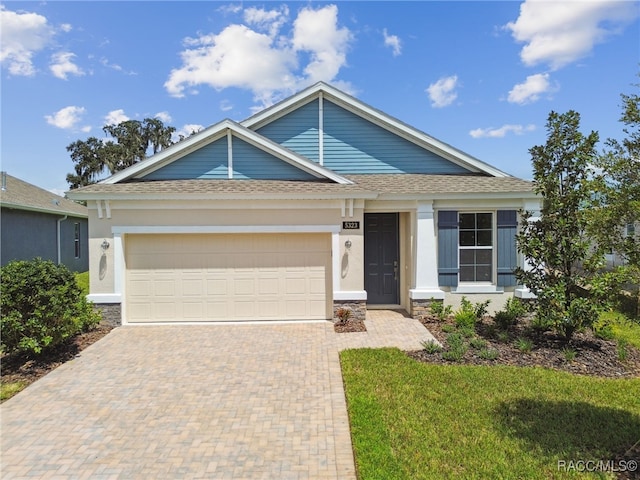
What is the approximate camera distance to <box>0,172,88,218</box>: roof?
14883mm

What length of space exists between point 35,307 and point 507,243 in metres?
10.7

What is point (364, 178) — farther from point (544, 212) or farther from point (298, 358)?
point (298, 358)

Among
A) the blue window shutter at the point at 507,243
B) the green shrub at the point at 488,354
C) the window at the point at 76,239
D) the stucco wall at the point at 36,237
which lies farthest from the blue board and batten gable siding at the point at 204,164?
the window at the point at 76,239

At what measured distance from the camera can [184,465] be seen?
386 cm

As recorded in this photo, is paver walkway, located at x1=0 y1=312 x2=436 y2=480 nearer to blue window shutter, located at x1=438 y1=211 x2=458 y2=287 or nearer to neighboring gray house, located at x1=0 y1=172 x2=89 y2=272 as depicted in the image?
blue window shutter, located at x1=438 y1=211 x2=458 y2=287

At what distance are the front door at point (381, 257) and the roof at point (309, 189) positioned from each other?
3.68ft

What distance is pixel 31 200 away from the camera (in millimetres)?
16516

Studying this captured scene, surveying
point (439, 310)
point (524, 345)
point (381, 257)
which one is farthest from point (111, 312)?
point (524, 345)

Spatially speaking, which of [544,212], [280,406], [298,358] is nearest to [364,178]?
[544,212]

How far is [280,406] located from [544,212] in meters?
6.14

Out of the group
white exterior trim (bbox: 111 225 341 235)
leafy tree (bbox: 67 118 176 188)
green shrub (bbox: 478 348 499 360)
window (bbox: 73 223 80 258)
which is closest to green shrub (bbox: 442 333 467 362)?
green shrub (bbox: 478 348 499 360)

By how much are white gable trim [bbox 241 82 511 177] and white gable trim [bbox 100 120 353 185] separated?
1709 mm

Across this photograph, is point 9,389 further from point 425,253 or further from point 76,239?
point 76,239

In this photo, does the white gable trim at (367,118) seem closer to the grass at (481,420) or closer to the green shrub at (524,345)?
the green shrub at (524,345)
